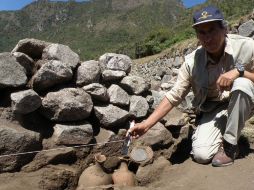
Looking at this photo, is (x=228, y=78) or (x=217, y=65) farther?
(x=217, y=65)

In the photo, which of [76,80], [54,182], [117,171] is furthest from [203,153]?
[76,80]

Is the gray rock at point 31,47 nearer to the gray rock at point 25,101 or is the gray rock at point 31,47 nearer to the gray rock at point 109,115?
the gray rock at point 25,101

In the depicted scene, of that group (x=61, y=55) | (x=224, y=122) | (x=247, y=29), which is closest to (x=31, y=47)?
(x=61, y=55)

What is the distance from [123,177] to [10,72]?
179 centimetres

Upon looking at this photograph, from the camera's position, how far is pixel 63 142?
5.06 metres

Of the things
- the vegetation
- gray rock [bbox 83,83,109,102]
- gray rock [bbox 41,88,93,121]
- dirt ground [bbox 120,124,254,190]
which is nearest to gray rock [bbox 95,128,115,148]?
gray rock [bbox 41,88,93,121]

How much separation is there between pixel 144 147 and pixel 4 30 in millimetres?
175011

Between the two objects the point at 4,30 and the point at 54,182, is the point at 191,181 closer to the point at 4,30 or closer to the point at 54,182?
the point at 54,182

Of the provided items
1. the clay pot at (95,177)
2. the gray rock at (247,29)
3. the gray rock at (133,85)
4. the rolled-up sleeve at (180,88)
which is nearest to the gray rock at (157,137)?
the gray rock at (133,85)

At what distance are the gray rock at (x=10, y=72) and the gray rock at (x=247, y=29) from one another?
652cm

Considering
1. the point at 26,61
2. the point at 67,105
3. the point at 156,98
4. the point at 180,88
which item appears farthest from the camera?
the point at 156,98

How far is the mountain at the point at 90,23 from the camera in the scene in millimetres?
129125

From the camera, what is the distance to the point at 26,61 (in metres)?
5.32

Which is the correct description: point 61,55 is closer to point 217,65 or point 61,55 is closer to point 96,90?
point 96,90
